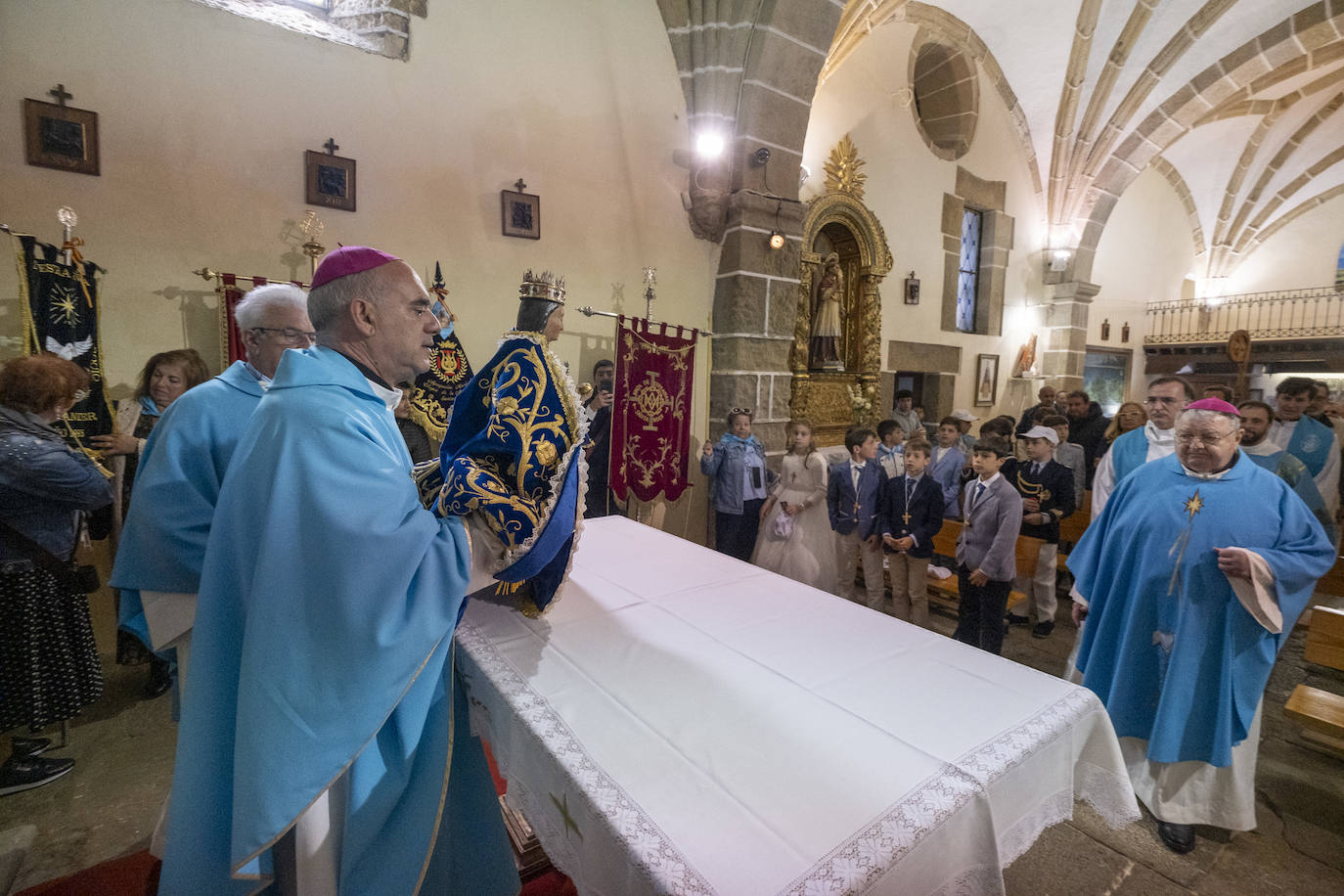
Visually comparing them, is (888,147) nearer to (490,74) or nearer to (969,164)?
(969,164)

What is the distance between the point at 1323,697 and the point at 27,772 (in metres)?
5.67

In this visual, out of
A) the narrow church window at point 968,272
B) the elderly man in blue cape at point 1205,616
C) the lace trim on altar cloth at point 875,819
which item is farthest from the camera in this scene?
the narrow church window at point 968,272

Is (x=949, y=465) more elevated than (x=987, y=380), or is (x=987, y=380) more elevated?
(x=987, y=380)

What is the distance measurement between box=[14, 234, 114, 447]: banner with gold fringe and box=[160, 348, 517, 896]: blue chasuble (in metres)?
2.81

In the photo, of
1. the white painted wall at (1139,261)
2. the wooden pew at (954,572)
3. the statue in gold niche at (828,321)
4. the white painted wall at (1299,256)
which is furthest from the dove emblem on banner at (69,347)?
the white painted wall at (1299,256)

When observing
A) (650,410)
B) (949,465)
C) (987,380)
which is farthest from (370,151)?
(987,380)

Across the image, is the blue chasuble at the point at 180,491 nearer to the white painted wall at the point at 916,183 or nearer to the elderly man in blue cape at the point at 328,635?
the elderly man in blue cape at the point at 328,635

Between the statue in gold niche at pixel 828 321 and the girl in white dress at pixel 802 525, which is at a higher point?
the statue in gold niche at pixel 828 321

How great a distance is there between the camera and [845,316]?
7953mm

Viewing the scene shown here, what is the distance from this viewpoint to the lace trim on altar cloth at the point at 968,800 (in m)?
0.88

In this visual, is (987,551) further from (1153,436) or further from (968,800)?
(968,800)

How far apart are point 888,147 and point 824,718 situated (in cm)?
829

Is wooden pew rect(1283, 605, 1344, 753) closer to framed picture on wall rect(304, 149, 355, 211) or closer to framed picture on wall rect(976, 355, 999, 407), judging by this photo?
framed picture on wall rect(304, 149, 355, 211)

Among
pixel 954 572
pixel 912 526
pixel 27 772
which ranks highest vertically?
pixel 912 526
